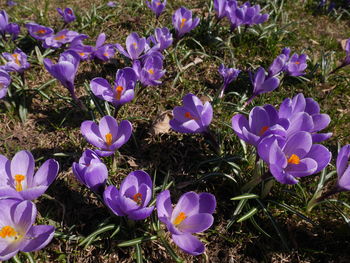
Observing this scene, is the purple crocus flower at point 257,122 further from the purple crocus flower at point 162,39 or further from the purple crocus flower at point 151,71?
the purple crocus flower at point 162,39

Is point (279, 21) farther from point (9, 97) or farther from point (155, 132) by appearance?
point (9, 97)

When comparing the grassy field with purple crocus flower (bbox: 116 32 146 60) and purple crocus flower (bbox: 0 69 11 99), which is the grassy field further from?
purple crocus flower (bbox: 116 32 146 60)

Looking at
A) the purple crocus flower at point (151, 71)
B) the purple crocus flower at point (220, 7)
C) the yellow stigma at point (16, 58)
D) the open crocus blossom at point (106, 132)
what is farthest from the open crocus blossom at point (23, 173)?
the purple crocus flower at point (220, 7)

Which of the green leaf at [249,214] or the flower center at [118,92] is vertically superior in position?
the flower center at [118,92]

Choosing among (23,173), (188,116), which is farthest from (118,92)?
(23,173)

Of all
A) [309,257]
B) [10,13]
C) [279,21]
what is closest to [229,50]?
[279,21]
